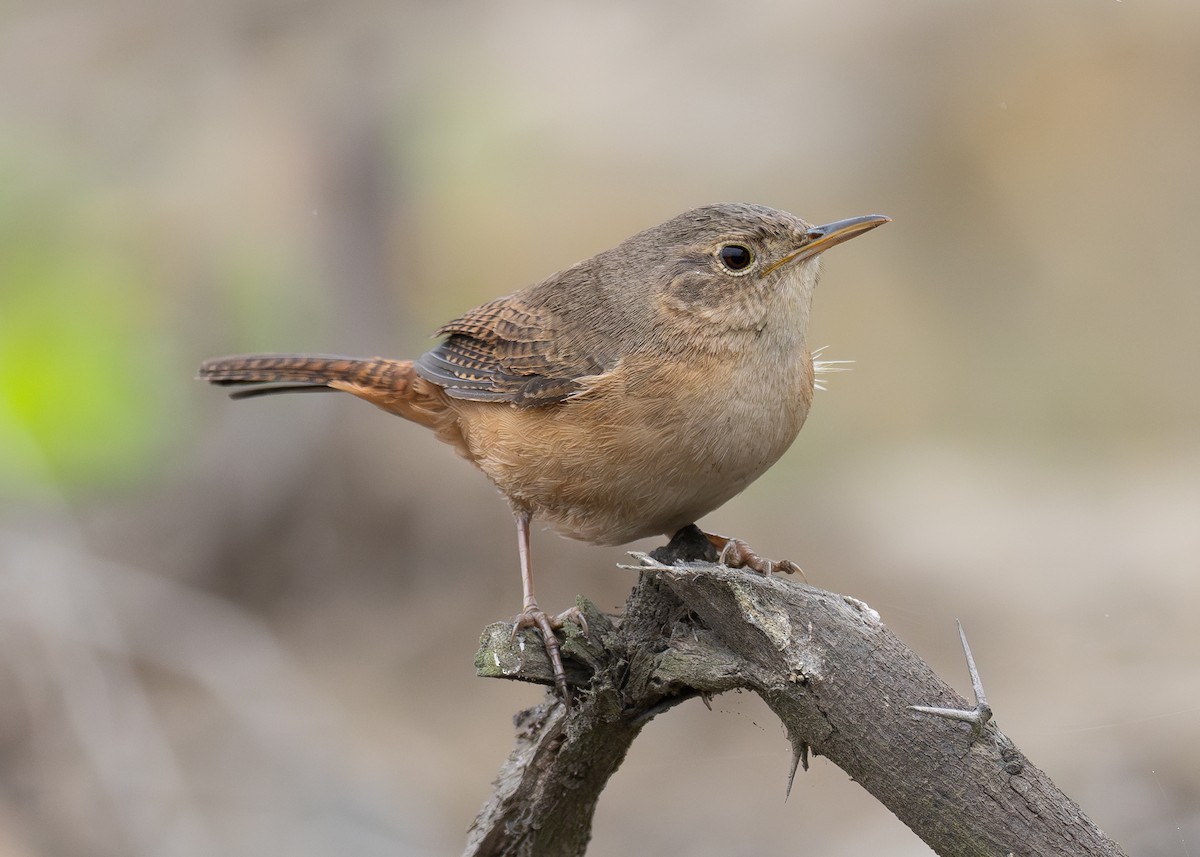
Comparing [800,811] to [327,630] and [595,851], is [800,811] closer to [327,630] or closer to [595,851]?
[595,851]

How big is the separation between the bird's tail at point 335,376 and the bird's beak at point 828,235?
1.55m

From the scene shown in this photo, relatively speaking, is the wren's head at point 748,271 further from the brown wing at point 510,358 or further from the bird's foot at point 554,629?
the bird's foot at point 554,629

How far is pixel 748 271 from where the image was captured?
3980 mm

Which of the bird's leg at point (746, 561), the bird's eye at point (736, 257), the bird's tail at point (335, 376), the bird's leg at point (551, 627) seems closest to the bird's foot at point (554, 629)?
the bird's leg at point (551, 627)

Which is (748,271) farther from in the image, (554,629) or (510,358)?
(554,629)

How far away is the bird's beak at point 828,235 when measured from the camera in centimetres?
386

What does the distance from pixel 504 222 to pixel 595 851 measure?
17.8 ft

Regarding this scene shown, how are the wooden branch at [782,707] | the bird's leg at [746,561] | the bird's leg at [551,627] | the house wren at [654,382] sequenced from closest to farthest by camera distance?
the wooden branch at [782,707]
the bird's leg at [551,627]
the bird's leg at [746,561]
the house wren at [654,382]

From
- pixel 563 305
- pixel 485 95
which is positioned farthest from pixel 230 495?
pixel 563 305

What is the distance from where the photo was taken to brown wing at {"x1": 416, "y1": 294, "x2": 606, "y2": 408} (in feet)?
13.5

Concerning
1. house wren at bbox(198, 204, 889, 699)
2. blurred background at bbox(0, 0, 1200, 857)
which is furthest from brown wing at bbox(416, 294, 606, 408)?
blurred background at bbox(0, 0, 1200, 857)

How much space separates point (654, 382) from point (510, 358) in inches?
30.6

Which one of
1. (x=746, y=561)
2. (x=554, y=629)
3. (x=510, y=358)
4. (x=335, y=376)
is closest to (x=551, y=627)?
(x=554, y=629)

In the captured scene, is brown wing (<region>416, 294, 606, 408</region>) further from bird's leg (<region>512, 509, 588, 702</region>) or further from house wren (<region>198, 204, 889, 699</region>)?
bird's leg (<region>512, 509, 588, 702</region>)
